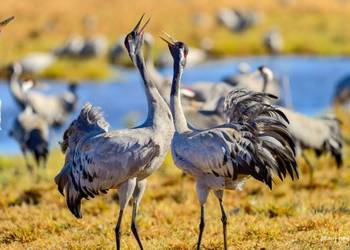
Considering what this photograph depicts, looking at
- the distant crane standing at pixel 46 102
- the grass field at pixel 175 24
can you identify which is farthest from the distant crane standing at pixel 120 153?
the grass field at pixel 175 24

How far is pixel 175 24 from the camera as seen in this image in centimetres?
3572

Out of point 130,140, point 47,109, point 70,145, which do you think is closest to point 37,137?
point 47,109

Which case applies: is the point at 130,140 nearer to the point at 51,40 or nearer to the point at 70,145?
the point at 70,145

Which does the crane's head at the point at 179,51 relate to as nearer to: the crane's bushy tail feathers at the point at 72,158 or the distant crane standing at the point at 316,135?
the crane's bushy tail feathers at the point at 72,158

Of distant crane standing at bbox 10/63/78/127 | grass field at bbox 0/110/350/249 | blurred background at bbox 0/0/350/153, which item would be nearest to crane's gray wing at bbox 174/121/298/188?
grass field at bbox 0/110/350/249

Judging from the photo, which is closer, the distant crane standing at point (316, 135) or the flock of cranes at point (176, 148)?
the flock of cranes at point (176, 148)

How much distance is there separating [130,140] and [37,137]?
19.1 ft

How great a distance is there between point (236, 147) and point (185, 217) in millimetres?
2206

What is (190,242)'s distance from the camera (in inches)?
280

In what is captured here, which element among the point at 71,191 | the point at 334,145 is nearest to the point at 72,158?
the point at 71,191

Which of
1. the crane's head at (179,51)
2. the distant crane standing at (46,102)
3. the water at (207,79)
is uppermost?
the crane's head at (179,51)

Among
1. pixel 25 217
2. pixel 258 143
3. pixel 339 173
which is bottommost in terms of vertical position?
pixel 339 173

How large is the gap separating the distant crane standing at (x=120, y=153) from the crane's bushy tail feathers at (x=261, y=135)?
0.55 meters

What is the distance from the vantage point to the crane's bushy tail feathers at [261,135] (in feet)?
21.1
